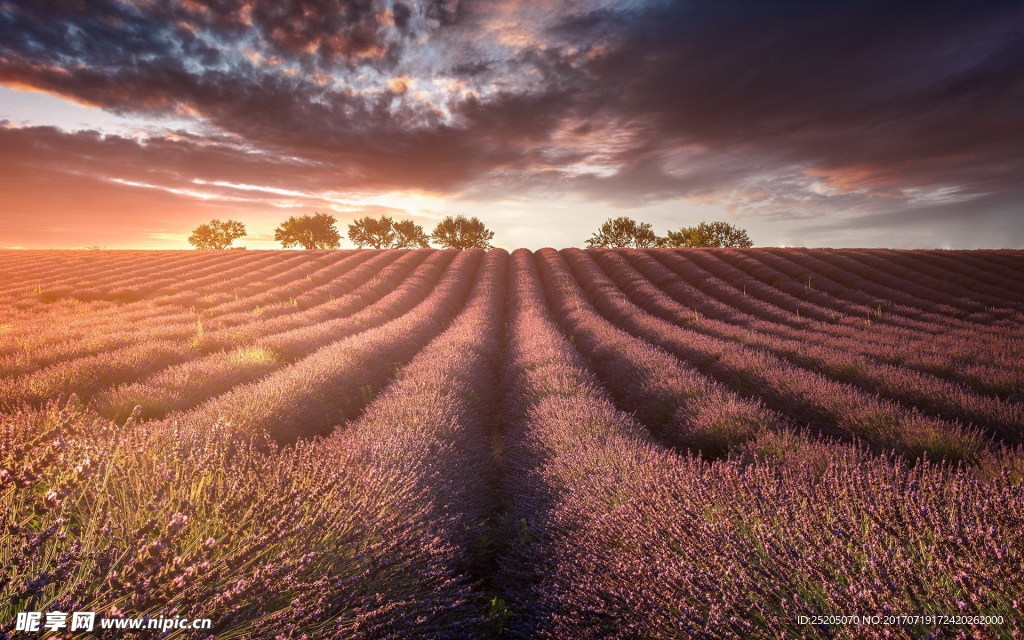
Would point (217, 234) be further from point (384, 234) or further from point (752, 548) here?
point (752, 548)

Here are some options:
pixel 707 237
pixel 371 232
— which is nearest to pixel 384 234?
pixel 371 232

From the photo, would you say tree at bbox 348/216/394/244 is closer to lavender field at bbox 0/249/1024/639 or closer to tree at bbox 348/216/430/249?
tree at bbox 348/216/430/249

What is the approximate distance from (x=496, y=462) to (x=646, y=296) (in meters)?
12.3

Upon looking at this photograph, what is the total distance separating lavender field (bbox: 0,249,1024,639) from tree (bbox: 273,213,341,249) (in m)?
44.5

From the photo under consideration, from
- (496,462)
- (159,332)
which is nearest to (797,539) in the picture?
(496,462)

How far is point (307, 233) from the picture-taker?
50.3m

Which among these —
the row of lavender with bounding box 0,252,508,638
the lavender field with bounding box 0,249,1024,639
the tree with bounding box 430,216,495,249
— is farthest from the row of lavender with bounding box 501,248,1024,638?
the tree with bounding box 430,216,495,249

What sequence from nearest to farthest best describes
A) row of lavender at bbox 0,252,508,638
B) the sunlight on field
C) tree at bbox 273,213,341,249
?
row of lavender at bbox 0,252,508,638, the sunlight on field, tree at bbox 273,213,341,249

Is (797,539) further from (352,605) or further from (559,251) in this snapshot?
(559,251)

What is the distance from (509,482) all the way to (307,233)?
176 feet

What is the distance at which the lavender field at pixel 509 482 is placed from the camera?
1.57 m

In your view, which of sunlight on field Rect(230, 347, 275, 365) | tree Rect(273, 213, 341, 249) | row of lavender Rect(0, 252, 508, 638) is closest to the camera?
row of lavender Rect(0, 252, 508, 638)

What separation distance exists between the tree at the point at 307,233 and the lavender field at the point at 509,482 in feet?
146

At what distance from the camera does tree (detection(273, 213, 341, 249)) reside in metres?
50.2
